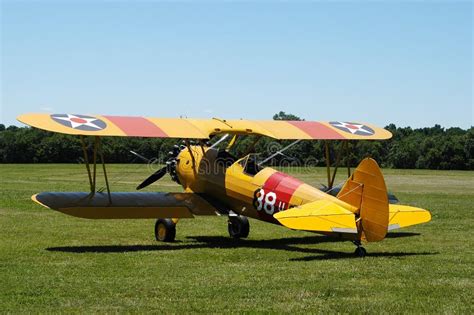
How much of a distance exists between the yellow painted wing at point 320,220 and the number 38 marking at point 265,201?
1841 mm

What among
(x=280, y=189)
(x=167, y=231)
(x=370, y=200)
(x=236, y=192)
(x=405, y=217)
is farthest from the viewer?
(x=167, y=231)

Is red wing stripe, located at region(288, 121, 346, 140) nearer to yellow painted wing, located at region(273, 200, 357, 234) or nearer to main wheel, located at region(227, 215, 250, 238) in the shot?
main wheel, located at region(227, 215, 250, 238)

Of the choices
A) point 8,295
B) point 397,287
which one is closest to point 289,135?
point 397,287

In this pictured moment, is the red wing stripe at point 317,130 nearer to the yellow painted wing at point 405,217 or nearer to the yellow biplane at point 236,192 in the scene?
the yellow biplane at point 236,192

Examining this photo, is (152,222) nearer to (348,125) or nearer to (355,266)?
(348,125)

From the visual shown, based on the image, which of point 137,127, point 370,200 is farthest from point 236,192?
point 370,200

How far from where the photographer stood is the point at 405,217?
12594 mm

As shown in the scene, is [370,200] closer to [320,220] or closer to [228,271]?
[320,220]

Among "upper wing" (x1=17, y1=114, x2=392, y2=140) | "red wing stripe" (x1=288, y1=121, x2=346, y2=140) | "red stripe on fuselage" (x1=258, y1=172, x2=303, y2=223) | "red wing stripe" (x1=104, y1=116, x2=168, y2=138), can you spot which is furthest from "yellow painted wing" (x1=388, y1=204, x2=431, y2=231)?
"red wing stripe" (x1=104, y1=116, x2=168, y2=138)

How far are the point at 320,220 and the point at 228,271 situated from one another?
183 centimetres

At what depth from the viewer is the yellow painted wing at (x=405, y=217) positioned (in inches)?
489

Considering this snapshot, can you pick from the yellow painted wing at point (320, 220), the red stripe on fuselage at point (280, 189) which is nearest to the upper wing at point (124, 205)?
the red stripe on fuselage at point (280, 189)

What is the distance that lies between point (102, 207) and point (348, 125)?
609 cm

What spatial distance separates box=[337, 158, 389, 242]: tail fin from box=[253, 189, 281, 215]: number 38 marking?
6.59 ft
